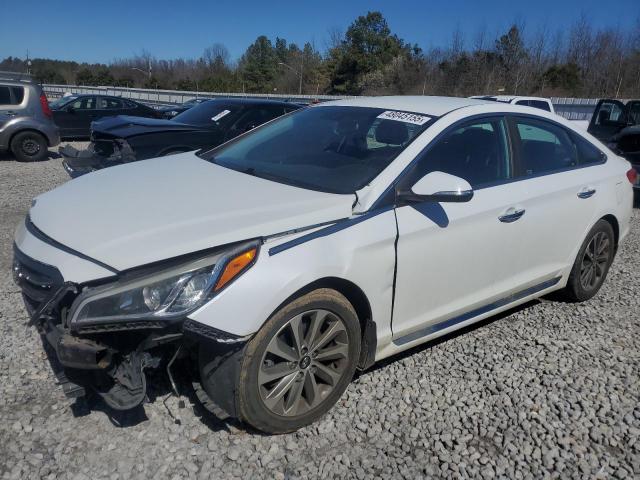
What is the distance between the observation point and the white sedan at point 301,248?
7.75 ft

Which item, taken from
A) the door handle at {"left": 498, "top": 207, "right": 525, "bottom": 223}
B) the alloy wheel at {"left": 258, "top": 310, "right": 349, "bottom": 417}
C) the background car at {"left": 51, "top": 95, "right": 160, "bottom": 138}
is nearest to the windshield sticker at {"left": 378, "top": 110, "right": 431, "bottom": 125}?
the door handle at {"left": 498, "top": 207, "right": 525, "bottom": 223}

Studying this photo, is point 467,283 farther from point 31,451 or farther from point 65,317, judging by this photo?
point 31,451

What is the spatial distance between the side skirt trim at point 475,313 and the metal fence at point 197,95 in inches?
616

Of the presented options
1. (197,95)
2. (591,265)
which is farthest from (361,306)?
(197,95)

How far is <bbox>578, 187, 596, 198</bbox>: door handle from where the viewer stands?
412 cm

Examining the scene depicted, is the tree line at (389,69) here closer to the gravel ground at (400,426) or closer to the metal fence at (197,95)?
the metal fence at (197,95)

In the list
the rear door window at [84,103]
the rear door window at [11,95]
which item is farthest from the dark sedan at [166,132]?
the rear door window at [84,103]

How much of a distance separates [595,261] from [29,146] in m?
11.1

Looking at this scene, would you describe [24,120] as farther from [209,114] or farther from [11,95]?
[209,114]

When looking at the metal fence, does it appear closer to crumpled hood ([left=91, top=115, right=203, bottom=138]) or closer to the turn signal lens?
crumpled hood ([left=91, top=115, right=203, bottom=138])

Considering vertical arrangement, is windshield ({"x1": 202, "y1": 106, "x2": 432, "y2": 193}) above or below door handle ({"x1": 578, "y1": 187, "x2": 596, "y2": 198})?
above

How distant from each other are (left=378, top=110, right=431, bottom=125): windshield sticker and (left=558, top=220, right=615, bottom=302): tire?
1.89 m

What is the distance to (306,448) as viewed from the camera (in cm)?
271

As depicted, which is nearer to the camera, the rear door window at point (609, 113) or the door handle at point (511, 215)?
the door handle at point (511, 215)
